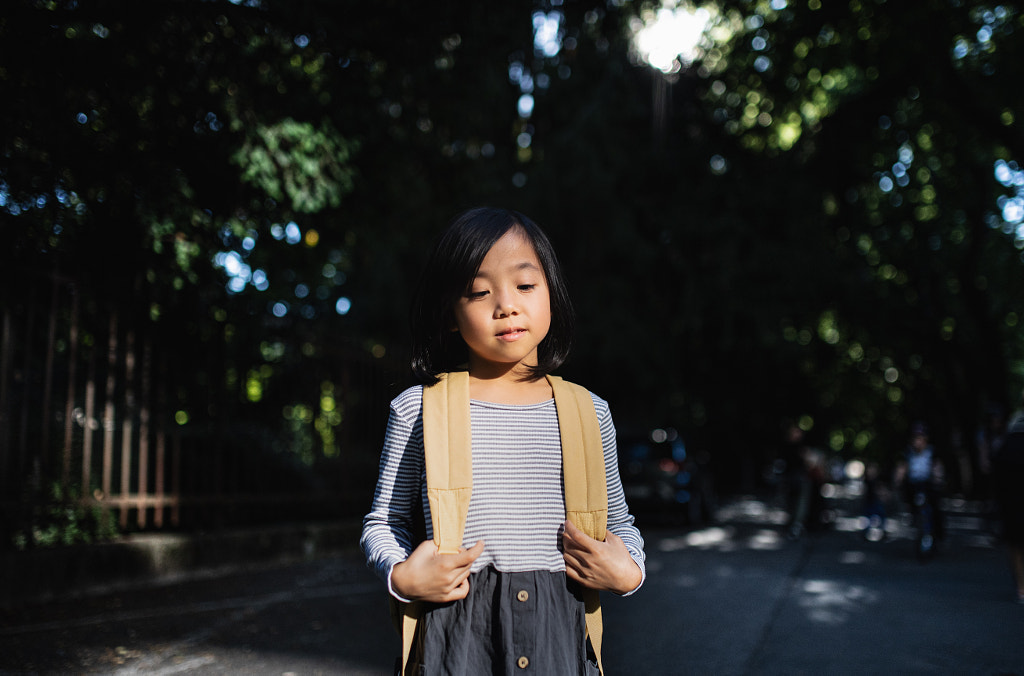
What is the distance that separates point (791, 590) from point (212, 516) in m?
5.25

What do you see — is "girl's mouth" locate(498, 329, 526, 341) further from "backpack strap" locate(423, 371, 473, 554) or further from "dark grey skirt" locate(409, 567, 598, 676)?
"dark grey skirt" locate(409, 567, 598, 676)

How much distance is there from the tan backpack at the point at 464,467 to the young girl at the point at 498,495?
32 millimetres

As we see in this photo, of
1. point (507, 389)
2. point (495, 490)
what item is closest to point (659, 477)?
point (507, 389)

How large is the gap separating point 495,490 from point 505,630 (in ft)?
0.93

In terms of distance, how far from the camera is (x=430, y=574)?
177 cm

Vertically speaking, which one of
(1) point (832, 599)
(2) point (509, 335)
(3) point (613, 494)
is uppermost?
(2) point (509, 335)

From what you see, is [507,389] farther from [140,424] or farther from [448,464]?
[140,424]

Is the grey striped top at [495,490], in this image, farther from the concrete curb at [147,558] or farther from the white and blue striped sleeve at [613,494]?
the concrete curb at [147,558]

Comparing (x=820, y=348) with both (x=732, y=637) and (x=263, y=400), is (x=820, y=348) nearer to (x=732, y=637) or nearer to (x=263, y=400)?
(x=263, y=400)

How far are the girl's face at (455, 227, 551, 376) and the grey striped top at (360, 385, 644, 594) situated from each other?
0.13 metres

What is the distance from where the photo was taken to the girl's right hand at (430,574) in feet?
5.81

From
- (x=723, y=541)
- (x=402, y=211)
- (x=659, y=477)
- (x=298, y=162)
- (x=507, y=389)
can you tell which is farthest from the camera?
(x=659, y=477)

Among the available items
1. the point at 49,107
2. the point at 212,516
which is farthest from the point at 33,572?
the point at 49,107

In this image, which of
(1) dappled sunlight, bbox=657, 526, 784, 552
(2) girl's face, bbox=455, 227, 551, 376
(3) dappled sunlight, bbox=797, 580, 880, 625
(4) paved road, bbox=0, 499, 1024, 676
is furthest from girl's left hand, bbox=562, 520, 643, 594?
(1) dappled sunlight, bbox=657, 526, 784, 552
